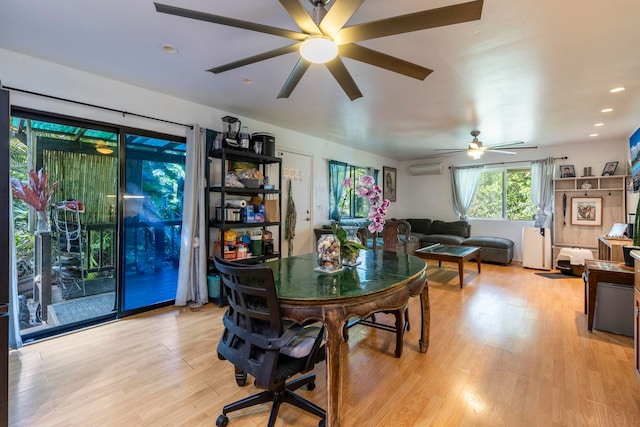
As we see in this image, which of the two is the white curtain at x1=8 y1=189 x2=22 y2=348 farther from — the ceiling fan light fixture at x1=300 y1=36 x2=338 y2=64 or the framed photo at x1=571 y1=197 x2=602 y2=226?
the framed photo at x1=571 y1=197 x2=602 y2=226

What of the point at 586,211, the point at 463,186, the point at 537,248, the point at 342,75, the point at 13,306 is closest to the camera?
the point at 342,75

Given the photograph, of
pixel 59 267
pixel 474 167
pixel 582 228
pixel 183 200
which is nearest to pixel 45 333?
pixel 59 267

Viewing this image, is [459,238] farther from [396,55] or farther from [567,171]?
[396,55]

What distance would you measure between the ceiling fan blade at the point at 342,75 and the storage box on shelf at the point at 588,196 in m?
5.55

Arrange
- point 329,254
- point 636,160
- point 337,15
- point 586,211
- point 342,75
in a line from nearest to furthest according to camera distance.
A: point 337,15 → point 342,75 → point 329,254 → point 636,160 → point 586,211

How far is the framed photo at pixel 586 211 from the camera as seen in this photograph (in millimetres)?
5234

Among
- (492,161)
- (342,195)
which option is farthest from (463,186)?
(342,195)

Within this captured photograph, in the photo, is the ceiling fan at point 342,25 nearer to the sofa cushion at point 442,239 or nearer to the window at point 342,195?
the window at point 342,195

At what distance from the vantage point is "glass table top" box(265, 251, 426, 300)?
153cm

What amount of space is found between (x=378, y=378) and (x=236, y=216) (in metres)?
2.54

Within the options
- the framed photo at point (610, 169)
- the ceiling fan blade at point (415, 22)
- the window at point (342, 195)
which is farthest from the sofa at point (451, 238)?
the ceiling fan blade at point (415, 22)

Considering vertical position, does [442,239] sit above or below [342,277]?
below

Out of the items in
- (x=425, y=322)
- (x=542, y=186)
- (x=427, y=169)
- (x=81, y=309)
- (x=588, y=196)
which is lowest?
(x=81, y=309)

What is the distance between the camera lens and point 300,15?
131 cm
